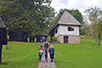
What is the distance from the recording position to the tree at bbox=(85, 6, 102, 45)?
127 ft

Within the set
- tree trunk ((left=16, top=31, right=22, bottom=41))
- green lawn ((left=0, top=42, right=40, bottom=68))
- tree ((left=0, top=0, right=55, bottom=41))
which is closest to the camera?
green lawn ((left=0, top=42, right=40, bottom=68))

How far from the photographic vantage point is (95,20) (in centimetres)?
4103

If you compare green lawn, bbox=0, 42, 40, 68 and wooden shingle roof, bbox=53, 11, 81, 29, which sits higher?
wooden shingle roof, bbox=53, 11, 81, 29

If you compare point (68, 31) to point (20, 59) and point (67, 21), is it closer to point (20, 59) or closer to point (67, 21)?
point (67, 21)

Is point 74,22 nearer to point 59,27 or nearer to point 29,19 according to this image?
point 59,27

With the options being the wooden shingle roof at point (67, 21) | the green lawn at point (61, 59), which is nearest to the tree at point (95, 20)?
the wooden shingle roof at point (67, 21)

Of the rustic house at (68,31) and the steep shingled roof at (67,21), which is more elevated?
the steep shingled roof at (67,21)

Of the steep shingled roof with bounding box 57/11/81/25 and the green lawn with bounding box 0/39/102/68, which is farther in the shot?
the steep shingled roof with bounding box 57/11/81/25

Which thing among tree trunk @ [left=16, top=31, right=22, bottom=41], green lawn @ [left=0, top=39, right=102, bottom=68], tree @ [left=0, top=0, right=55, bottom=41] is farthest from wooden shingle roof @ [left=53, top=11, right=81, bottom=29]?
green lawn @ [left=0, top=39, right=102, bottom=68]

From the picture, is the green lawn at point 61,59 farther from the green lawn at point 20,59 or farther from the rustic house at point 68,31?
the rustic house at point 68,31

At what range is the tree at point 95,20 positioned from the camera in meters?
38.8

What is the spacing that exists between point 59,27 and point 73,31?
13.0 feet

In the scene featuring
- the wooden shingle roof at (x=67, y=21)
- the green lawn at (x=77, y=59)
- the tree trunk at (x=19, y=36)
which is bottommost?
the green lawn at (x=77, y=59)

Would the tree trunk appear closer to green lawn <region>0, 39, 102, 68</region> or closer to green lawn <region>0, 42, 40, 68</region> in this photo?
green lawn <region>0, 39, 102, 68</region>
